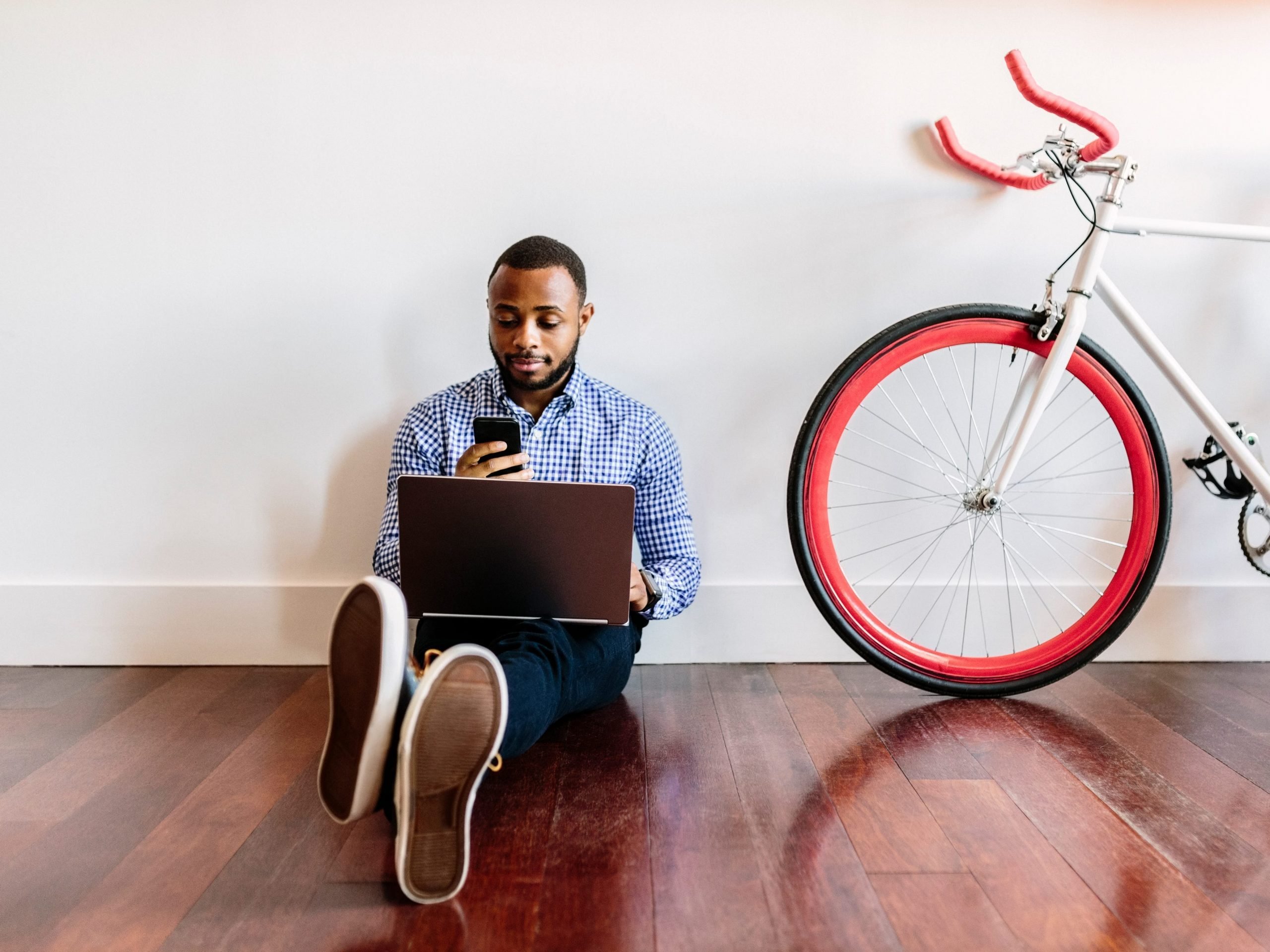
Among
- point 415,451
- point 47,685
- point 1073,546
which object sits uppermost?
point 415,451

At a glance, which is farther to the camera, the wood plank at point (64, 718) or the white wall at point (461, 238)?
the white wall at point (461, 238)

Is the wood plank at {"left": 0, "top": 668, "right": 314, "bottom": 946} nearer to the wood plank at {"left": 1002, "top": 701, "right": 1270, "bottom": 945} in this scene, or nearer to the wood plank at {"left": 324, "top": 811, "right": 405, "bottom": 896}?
the wood plank at {"left": 324, "top": 811, "right": 405, "bottom": 896}

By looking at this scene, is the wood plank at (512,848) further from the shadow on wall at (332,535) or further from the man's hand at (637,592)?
the shadow on wall at (332,535)

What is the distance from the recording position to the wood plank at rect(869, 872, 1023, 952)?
86 cm

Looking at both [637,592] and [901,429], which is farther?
[901,429]

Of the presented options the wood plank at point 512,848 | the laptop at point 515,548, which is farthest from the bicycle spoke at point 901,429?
the wood plank at point 512,848

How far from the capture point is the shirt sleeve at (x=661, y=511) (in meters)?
1.52

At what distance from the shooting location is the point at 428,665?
3.69 ft

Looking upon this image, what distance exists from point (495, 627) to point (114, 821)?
512 mm

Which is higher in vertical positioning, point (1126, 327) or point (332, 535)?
point (1126, 327)

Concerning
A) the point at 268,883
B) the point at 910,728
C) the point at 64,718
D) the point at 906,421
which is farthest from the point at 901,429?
the point at 64,718

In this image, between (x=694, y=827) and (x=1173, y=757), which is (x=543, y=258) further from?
(x=1173, y=757)

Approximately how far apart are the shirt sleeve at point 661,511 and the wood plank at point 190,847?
608 mm

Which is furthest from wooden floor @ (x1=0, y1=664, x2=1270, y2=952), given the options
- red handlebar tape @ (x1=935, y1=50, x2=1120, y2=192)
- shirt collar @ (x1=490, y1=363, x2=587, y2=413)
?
red handlebar tape @ (x1=935, y1=50, x2=1120, y2=192)
